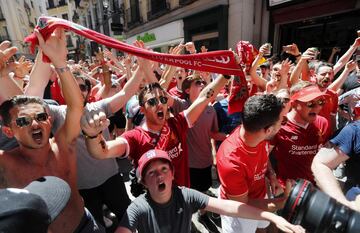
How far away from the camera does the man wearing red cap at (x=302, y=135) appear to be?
229 cm

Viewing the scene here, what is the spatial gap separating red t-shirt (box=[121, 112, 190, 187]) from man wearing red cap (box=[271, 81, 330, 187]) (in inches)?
38.8

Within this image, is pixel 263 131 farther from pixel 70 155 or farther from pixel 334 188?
pixel 70 155

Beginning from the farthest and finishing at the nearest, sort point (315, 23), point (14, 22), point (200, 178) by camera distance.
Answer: point (14, 22)
point (315, 23)
point (200, 178)

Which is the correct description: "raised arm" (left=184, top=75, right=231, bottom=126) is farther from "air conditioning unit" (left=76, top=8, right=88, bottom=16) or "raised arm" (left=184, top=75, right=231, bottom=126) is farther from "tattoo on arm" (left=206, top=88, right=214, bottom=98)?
"air conditioning unit" (left=76, top=8, right=88, bottom=16)

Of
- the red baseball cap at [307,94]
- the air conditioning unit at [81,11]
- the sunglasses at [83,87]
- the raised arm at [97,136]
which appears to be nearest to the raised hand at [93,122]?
the raised arm at [97,136]

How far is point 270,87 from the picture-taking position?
11.2ft

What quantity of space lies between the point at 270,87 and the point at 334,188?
6.65ft

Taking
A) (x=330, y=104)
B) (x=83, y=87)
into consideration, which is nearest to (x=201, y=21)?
(x=330, y=104)

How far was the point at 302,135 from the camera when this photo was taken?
2.32 meters

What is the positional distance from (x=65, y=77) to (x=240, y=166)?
4.80ft

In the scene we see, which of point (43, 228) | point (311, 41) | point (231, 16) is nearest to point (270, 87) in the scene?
point (43, 228)

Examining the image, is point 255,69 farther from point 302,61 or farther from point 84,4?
point 84,4

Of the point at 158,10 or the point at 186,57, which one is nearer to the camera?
the point at 186,57

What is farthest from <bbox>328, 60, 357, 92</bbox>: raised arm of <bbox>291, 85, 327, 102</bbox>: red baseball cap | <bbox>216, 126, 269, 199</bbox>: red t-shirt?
<bbox>216, 126, 269, 199</bbox>: red t-shirt
